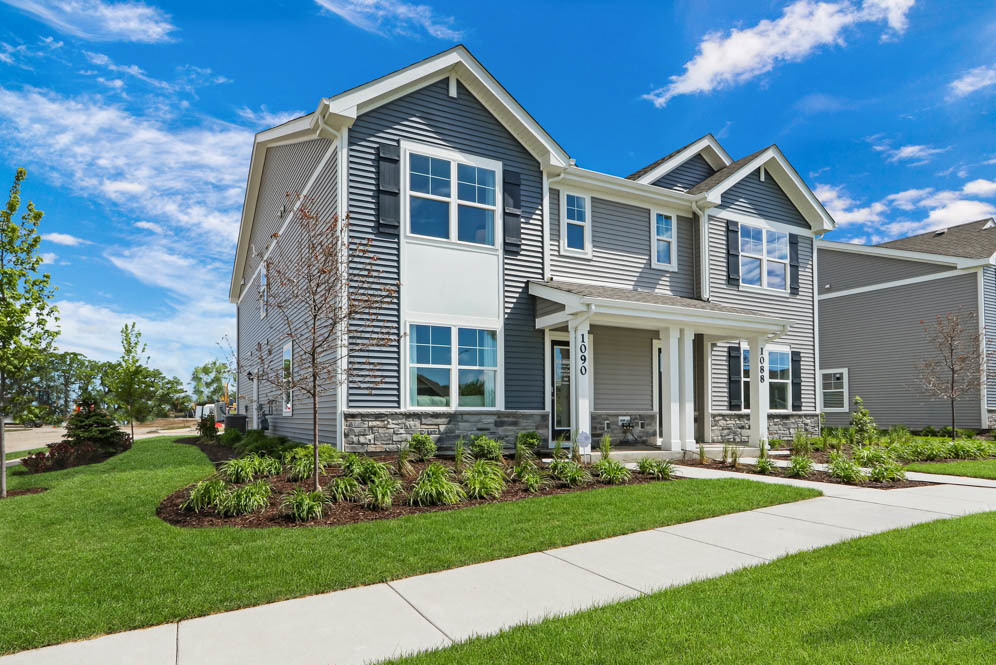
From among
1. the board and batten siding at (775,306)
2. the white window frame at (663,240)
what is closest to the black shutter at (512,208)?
the white window frame at (663,240)

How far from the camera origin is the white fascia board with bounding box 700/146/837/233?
51.3 feet

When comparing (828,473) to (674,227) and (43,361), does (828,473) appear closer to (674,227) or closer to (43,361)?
(674,227)

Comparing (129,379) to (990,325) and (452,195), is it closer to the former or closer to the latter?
(452,195)

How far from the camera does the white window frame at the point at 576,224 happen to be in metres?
13.7

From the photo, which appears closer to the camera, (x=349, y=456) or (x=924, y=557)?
(x=924, y=557)

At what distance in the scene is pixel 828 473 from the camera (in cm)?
1038

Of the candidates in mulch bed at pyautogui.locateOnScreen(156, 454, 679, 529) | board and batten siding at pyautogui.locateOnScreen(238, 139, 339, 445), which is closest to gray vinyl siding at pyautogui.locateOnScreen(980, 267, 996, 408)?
mulch bed at pyautogui.locateOnScreen(156, 454, 679, 529)

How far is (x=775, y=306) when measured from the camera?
55.4 ft

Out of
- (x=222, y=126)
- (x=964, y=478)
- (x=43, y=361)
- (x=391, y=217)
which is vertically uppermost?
(x=222, y=126)

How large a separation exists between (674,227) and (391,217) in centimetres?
749

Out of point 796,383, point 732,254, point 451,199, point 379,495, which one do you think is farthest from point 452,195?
point 796,383

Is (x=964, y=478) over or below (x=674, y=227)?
below

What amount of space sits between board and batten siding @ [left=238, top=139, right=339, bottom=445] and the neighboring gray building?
19144mm

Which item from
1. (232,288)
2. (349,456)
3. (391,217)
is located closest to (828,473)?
(349,456)
